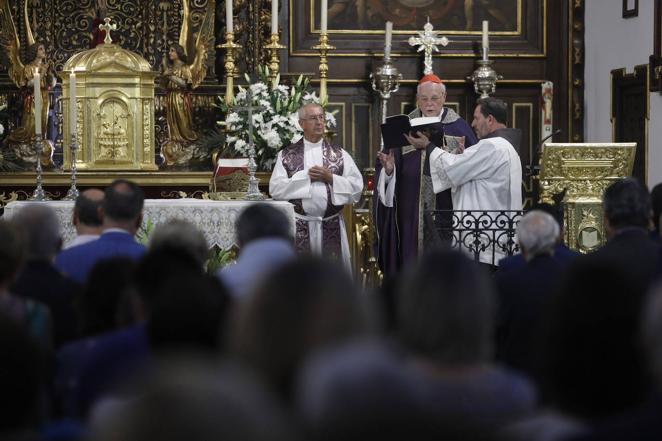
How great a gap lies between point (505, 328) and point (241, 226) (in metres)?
1.18

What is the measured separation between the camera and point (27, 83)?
1257 centimetres

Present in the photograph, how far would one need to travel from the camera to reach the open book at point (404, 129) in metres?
9.73

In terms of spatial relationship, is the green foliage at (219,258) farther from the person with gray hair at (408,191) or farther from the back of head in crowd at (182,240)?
the back of head in crowd at (182,240)

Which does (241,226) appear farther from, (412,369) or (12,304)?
(412,369)

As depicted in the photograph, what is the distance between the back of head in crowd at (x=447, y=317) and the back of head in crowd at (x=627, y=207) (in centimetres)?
277

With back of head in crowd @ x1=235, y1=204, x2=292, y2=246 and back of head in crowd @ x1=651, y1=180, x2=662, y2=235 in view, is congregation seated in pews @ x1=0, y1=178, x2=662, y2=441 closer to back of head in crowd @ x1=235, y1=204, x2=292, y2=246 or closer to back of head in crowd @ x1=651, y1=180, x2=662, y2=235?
back of head in crowd @ x1=235, y1=204, x2=292, y2=246

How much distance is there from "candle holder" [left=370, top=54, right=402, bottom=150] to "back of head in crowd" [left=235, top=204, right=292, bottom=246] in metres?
8.14

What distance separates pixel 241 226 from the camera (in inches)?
196

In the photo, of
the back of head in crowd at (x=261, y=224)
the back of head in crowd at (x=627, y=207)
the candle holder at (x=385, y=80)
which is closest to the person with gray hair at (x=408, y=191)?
the candle holder at (x=385, y=80)

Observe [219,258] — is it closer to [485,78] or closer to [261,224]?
[261,224]

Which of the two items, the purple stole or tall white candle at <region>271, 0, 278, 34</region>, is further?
tall white candle at <region>271, 0, 278, 34</region>

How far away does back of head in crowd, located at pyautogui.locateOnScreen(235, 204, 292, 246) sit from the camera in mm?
4910

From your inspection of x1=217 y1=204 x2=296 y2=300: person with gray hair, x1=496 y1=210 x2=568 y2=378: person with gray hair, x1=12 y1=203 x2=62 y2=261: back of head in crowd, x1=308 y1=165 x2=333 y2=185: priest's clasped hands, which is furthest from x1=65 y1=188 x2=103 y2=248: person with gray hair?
x1=308 y1=165 x2=333 y2=185: priest's clasped hands

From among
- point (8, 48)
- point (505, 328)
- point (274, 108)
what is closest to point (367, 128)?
point (274, 108)
